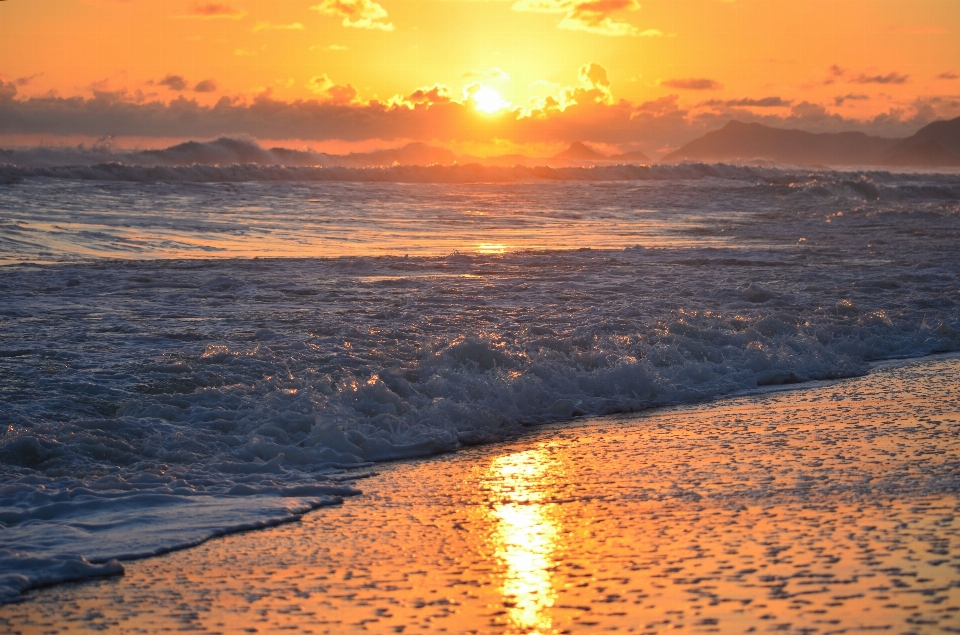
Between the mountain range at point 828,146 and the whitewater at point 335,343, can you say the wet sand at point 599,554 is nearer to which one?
the whitewater at point 335,343

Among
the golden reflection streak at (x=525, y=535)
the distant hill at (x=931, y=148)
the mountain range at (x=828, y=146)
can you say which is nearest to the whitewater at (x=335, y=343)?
the golden reflection streak at (x=525, y=535)

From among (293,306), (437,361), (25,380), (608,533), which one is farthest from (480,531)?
(293,306)

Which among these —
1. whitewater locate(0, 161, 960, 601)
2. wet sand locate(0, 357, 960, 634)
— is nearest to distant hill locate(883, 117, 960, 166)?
whitewater locate(0, 161, 960, 601)

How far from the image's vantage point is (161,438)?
5.59 m

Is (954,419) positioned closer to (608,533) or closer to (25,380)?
(608,533)

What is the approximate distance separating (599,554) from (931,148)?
147m

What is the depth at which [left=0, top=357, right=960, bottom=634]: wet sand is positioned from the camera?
3094 millimetres

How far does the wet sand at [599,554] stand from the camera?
3.09m

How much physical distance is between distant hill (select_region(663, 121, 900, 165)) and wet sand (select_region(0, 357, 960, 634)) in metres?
129

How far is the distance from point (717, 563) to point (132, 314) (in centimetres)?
722

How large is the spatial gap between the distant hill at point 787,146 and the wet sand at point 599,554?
423 ft

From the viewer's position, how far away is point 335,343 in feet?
25.8

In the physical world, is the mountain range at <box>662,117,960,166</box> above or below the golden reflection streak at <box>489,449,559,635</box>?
above

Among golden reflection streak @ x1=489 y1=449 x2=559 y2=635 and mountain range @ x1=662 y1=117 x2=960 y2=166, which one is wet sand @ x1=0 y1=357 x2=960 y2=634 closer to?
golden reflection streak @ x1=489 y1=449 x2=559 y2=635
